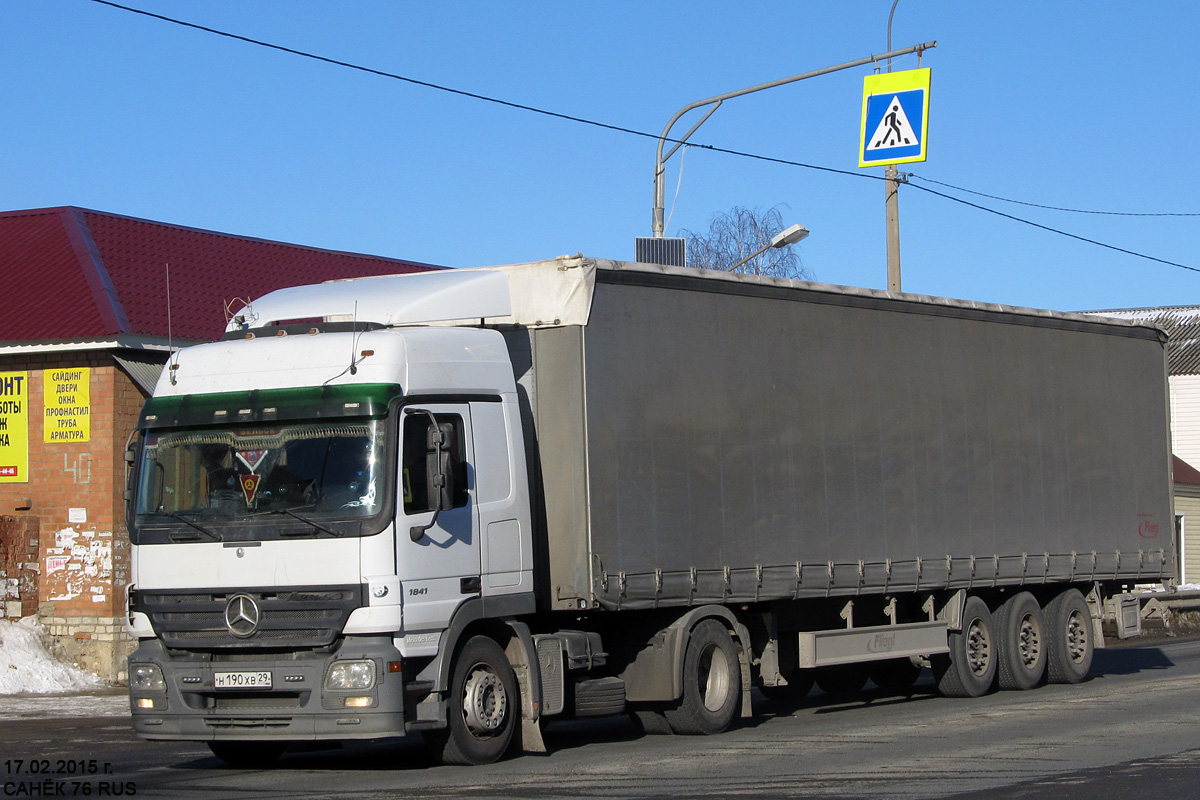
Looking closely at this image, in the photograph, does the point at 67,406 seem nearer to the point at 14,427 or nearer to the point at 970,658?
the point at 14,427

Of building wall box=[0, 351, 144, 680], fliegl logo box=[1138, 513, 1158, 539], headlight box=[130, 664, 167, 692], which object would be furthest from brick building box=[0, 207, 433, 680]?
fliegl logo box=[1138, 513, 1158, 539]

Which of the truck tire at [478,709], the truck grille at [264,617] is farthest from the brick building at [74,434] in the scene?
the truck tire at [478,709]

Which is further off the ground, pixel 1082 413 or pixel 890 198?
pixel 890 198

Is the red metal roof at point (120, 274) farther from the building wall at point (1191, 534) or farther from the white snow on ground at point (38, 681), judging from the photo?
the building wall at point (1191, 534)

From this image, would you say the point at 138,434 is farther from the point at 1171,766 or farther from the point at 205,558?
the point at 1171,766

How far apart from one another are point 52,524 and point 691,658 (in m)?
10.5

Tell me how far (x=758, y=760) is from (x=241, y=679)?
380 cm

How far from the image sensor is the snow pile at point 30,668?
18.0 m

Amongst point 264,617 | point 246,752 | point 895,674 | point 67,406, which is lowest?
point 895,674

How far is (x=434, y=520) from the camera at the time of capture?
10219mm

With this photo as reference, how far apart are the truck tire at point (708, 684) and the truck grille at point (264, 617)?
3.46 meters

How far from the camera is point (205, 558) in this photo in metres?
10.2

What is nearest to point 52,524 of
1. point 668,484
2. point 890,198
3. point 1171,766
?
point 668,484

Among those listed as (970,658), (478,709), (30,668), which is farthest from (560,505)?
(30,668)
